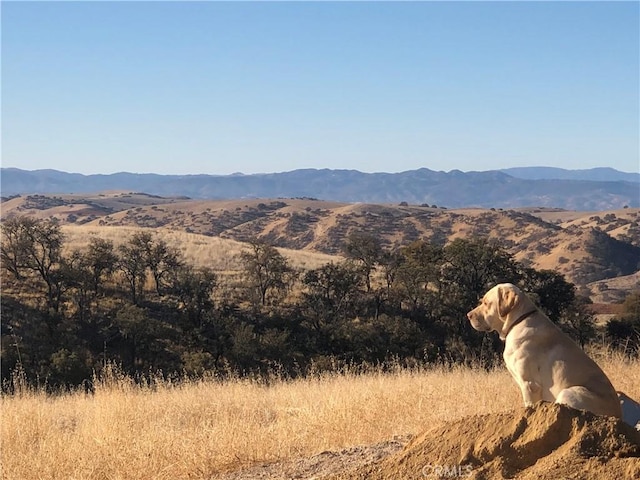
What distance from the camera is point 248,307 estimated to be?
3266 centimetres

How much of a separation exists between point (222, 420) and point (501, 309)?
11.1ft

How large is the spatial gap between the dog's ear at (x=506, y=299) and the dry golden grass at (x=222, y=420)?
4.66 ft

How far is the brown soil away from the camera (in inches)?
124

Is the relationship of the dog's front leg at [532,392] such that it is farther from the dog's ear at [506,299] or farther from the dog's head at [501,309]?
the dog's ear at [506,299]

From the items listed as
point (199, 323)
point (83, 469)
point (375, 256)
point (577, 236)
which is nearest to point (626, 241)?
point (577, 236)

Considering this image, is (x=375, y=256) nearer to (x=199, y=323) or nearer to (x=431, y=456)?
(x=199, y=323)

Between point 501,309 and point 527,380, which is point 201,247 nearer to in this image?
point 501,309

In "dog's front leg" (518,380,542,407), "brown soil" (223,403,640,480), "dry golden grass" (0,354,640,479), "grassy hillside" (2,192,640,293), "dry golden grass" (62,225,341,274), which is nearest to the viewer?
"brown soil" (223,403,640,480)

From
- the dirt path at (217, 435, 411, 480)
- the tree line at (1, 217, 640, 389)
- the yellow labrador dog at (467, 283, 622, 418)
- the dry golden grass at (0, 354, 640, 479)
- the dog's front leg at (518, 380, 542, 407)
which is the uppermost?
the yellow labrador dog at (467, 283, 622, 418)

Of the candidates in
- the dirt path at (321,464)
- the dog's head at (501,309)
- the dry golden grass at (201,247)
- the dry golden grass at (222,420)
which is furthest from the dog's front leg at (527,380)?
the dry golden grass at (201,247)

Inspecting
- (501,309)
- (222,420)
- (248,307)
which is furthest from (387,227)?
(501,309)

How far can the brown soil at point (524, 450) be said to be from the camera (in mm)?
3162

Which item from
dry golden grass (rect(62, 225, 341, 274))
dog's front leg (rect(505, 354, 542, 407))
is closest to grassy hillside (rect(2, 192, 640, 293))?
dry golden grass (rect(62, 225, 341, 274))

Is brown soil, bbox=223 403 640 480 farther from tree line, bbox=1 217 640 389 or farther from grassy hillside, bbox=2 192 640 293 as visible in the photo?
grassy hillside, bbox=2 192 640 293
